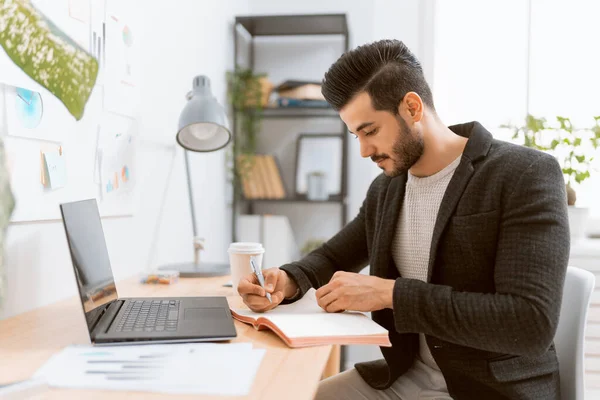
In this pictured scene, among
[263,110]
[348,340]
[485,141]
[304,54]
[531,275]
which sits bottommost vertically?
[348,340]

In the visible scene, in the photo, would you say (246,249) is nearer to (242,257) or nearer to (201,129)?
(242,257)

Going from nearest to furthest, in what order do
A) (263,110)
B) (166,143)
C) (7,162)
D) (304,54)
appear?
(7,162) → (166,143) → (263,110) → (304,54)

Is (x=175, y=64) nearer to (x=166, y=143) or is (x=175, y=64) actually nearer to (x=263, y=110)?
(x=166, y=143)

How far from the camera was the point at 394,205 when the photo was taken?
4.52 feet

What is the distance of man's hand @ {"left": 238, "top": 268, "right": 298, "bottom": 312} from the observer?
3.87 ft

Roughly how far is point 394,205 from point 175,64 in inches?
43.3

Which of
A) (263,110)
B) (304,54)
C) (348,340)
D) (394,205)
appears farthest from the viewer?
(304,54)

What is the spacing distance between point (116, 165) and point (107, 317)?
2.24 ft

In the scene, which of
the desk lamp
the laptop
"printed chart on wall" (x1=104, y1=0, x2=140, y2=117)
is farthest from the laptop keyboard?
"printed chart on wall" (x1=104, y1=0, x2=140, y2=117)

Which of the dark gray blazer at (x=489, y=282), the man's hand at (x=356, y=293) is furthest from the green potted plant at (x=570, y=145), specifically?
the man's hand at (x=356, y=293)

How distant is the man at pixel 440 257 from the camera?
999mm

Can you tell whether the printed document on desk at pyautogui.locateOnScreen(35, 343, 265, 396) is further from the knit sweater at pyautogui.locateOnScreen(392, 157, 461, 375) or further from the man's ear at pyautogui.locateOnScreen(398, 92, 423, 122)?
the man's ear at pyautogui.locateOnScreen(398, 92, 423, 122)

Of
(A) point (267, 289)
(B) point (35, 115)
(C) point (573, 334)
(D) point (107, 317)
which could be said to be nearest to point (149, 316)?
(D) point (107, 317)

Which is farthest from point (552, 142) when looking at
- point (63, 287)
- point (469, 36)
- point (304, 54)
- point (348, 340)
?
point (63, 287)
